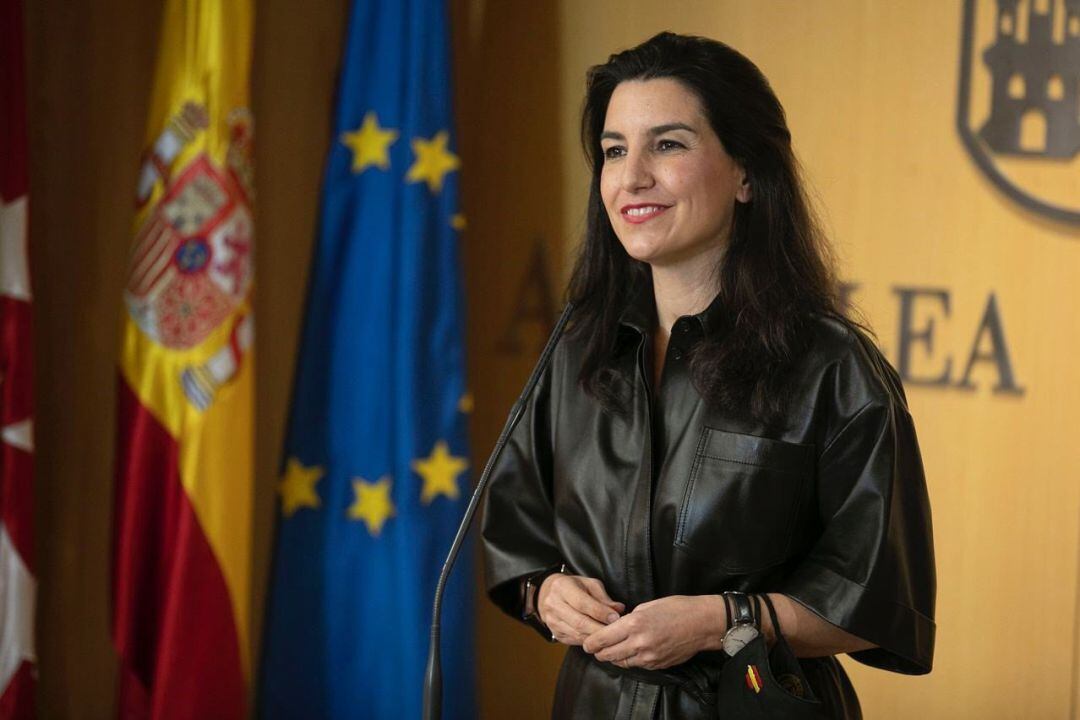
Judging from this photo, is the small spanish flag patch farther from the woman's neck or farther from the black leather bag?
the woman's neck

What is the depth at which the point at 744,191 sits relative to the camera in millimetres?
1642

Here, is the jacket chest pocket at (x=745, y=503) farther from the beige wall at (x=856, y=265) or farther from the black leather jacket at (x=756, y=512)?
the beige wall at (x=856, y=265)

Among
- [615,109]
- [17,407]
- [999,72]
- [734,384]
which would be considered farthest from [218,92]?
[999,72]

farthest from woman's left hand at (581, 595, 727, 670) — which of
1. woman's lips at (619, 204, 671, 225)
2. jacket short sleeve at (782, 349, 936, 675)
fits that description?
woman's lips at (619, 204, 671, 225)

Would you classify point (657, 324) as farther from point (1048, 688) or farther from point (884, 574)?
point (1048, 688)

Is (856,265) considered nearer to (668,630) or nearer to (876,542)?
(876,542)

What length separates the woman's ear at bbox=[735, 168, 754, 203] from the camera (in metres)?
1.64

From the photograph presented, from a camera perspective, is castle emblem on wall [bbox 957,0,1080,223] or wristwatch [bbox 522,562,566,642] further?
castle emblem on wall [bbox 957,0,1080,223]

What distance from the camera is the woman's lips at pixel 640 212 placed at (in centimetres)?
158

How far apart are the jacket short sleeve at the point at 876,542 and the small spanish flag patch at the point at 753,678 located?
122 millimetres

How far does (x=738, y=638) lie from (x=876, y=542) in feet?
0.68

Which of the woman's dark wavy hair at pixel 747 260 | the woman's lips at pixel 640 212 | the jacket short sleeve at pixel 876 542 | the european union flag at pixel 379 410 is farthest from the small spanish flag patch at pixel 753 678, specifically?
the european union flag at pixel 379 410

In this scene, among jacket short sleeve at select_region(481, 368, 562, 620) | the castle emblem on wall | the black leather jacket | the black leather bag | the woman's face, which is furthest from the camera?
the castle emblem on wall

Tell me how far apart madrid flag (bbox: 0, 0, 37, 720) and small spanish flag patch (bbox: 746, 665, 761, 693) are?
1778 mm
